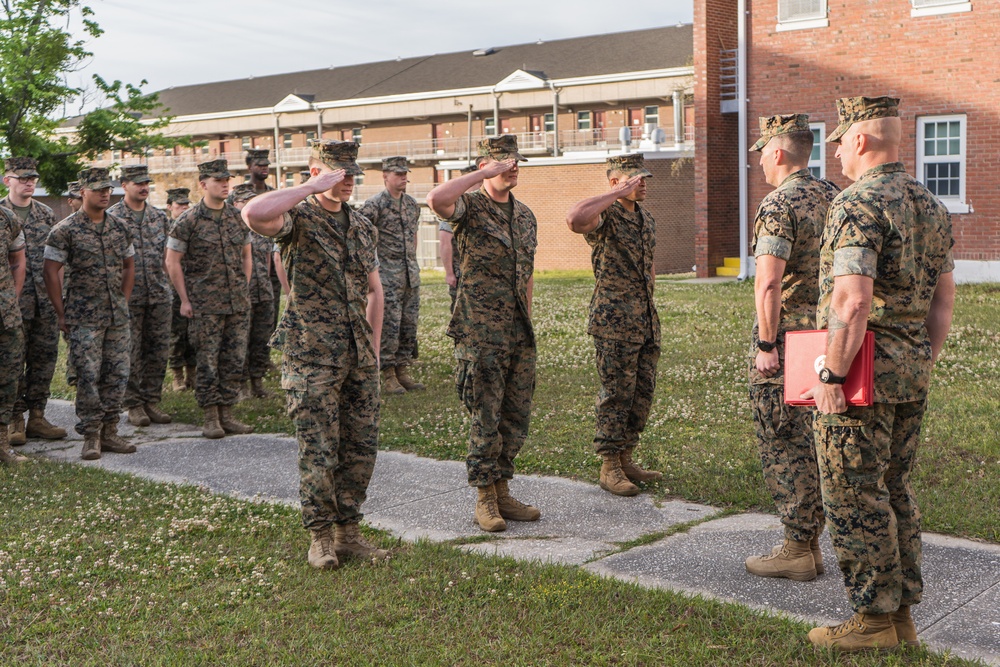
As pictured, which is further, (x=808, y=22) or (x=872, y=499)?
(x=808, y=22)

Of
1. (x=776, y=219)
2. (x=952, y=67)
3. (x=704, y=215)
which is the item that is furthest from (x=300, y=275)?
(x=704, y=215)

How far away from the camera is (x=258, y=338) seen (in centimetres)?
1152

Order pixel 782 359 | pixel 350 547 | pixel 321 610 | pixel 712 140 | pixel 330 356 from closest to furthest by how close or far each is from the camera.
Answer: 1. pixel 321 610
2. pixel 782 359
3. pixel 330 356
4. pixel 350 547
5. pixel 712 140

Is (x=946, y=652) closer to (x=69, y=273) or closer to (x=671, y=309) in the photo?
(x=69, y=273)

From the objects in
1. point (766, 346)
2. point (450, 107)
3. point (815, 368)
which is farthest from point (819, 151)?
point (450, 107)

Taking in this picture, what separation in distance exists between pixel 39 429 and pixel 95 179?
2.66m

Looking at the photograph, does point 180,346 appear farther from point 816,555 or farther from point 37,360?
point 816,555

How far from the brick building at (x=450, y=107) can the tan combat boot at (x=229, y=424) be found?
32.4 metres

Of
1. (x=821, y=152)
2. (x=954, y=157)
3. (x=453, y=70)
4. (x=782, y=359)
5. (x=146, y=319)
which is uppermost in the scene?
(x=453, y=70)

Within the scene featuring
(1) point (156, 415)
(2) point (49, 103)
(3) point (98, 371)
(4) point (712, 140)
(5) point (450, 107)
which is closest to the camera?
(3) point (98, 371)

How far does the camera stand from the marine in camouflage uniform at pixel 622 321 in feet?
23.1

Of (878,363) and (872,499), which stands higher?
(878,363)

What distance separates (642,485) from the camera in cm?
735

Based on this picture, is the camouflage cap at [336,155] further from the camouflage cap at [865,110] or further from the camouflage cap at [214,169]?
the camouflage cap at [214,169]
